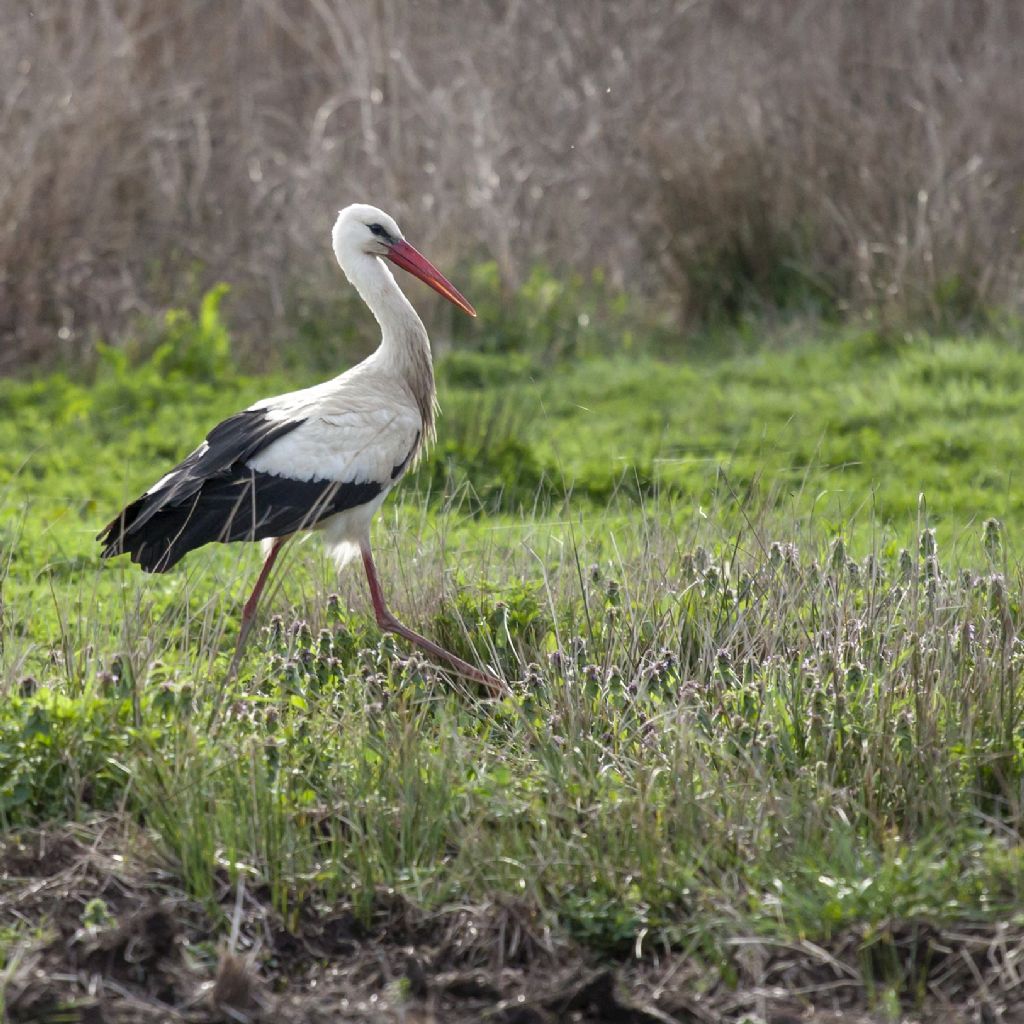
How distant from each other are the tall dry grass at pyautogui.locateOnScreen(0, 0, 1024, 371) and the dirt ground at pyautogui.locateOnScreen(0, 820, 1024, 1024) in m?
6.29

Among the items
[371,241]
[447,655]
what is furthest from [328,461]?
[371,241]

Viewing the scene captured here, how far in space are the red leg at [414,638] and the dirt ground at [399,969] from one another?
3.42 ft

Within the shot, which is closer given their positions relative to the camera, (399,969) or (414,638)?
(399,969)

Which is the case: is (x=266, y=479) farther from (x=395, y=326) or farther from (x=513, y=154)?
(x=513, y=154)

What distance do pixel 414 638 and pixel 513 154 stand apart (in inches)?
261

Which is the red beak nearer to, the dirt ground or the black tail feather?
the black tail feather

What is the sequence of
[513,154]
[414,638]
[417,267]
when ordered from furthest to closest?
[513,154], [417,267], [414,638]

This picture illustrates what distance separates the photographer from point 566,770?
146 inches

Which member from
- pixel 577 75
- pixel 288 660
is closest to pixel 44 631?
pixel 288 660

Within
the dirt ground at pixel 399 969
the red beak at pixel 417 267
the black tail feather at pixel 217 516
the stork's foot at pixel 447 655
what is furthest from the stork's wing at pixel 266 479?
the dirt ground at pixel 399 969

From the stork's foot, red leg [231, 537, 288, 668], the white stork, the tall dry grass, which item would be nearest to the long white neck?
the white stork

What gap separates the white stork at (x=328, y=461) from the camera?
4.75 metres

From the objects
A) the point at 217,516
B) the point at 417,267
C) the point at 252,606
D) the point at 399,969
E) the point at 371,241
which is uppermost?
the point at 371,241

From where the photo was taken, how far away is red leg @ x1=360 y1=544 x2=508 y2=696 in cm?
445
